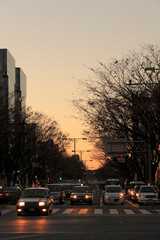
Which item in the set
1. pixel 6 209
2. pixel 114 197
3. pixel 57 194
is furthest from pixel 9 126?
pixel 6 209

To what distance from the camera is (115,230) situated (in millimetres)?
18453

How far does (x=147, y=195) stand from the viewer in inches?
1676

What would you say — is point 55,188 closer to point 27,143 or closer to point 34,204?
point 34,204

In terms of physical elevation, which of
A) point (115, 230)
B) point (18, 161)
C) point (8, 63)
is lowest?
point (115, 230)

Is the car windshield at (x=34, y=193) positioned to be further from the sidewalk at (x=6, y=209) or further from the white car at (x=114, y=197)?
the white car at (x=114, y=197)

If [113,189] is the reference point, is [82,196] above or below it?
below

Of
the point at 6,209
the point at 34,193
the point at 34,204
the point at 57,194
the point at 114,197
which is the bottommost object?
the point at 6,209

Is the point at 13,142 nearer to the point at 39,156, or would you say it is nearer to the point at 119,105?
the point at 39,156

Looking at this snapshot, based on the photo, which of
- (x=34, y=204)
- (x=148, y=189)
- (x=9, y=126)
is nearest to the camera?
(x=34, y=204)

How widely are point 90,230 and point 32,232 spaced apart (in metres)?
2.21

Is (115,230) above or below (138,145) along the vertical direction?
below

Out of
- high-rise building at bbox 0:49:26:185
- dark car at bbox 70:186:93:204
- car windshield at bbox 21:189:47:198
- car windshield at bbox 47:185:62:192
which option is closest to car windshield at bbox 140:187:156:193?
dark car at bbox 70:186:93:204

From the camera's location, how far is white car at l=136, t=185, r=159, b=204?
42281mm

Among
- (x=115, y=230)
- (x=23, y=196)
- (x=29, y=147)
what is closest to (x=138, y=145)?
(x=29, y=147)
